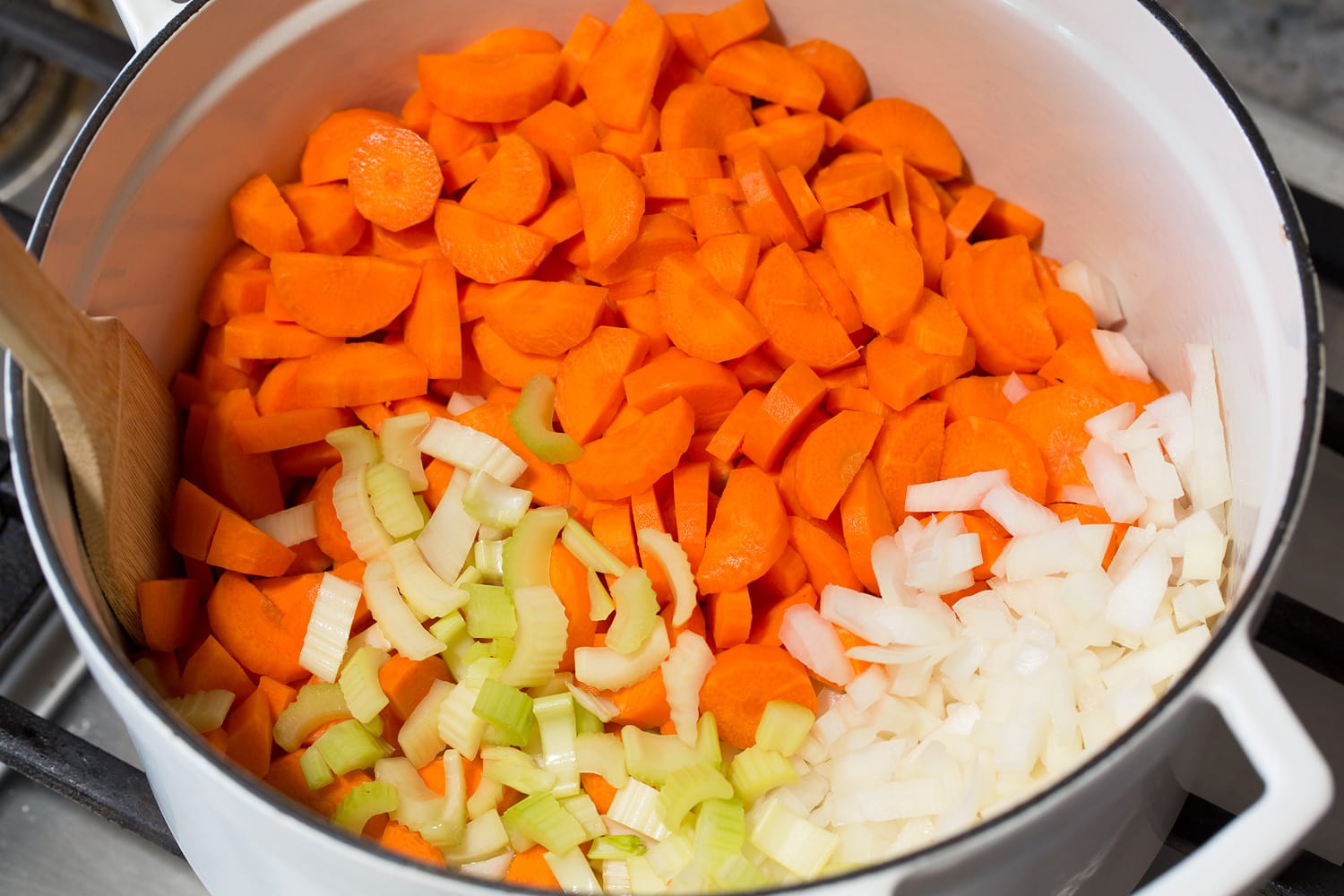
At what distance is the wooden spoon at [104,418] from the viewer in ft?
3.54

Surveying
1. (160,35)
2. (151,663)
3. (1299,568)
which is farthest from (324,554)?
(1299,568)

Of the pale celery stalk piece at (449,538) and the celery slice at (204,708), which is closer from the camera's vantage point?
the celery slice at (204,708)

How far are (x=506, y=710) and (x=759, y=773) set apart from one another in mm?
288

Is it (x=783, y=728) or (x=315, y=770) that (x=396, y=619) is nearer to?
(x=315, y=770)

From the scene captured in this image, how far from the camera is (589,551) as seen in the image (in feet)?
4.49

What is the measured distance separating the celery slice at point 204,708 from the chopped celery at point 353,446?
314 mm

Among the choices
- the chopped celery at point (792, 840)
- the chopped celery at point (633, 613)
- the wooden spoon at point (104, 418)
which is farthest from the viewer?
the chopped celery at point (633, 613)

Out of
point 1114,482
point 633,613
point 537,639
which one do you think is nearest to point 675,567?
point 633,613

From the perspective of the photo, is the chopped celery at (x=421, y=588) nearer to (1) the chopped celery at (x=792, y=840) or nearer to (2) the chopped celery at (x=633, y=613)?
(2) the chopped celery at (x=633, y=613)

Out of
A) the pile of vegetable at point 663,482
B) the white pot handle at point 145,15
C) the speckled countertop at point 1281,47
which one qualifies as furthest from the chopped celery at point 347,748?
the speckled countertop at point 1281,47

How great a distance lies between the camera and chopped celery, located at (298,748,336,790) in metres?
1.27

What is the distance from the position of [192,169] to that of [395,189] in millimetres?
249

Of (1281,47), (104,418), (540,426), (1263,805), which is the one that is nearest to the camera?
(1263,805)

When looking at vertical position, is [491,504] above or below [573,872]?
above
